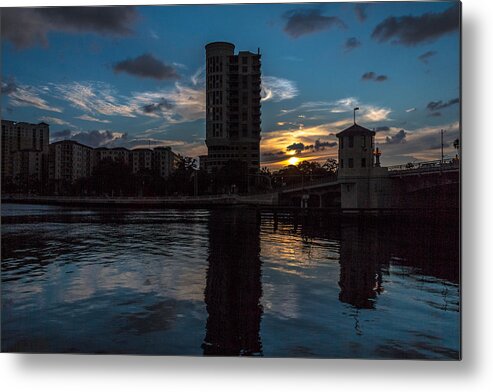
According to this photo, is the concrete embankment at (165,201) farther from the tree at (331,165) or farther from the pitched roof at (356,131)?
the pitched roof at (356,131)

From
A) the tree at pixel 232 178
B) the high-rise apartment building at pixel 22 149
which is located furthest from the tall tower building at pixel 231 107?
the high-rise apartment building at pixel 22 149

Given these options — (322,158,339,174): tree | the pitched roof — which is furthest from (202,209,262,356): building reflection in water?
the pitched roof

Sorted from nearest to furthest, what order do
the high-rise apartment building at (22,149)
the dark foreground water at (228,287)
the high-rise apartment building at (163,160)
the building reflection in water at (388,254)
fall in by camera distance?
the dark foreground water at (228,287) < the building reflection in water at (388,254) < the high-rise apartment building at (22,149) < the high-rise apartment building at (163,160)

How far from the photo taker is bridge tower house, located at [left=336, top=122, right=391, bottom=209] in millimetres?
4531

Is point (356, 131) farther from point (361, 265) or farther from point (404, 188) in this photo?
point (361, 265)

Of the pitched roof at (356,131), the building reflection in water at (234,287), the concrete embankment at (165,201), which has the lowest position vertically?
the building reflection in water at (234,287)

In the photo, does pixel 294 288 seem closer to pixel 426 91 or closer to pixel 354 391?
pixel 354 391

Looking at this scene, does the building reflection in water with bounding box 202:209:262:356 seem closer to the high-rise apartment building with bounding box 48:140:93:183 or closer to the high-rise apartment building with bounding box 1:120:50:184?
the high-rise apartment building with bounding box 48:140:93:183

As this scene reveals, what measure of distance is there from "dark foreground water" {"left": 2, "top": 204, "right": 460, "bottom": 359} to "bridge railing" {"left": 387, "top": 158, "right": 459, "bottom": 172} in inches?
21.3

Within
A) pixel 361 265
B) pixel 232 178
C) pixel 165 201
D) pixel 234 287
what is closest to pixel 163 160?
pixel 165 201

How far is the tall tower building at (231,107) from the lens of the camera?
4648mm

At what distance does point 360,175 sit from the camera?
4750 mm

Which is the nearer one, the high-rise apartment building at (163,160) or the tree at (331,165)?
the tree at (331,165)

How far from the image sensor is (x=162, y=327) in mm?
4230
